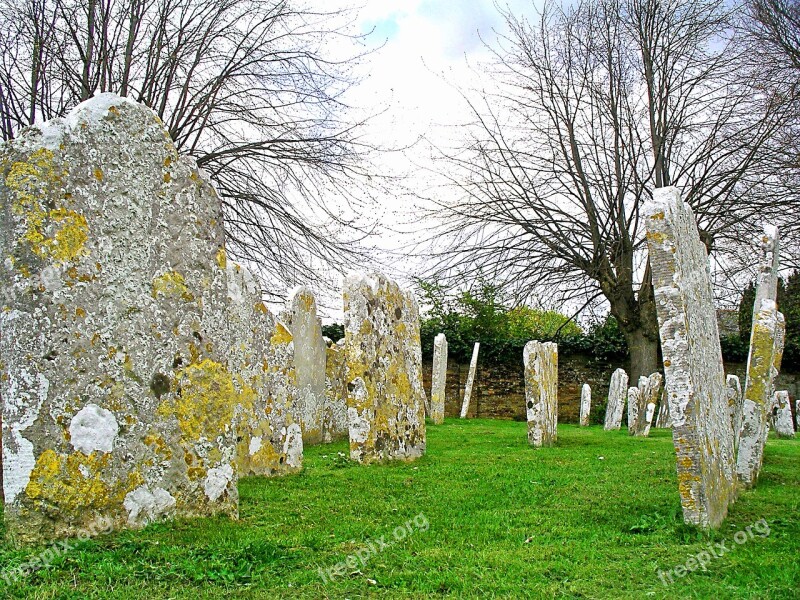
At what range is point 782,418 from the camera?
51.1 ft

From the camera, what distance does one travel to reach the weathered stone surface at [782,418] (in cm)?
1526

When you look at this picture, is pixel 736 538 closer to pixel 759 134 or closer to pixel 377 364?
pixel 377 364

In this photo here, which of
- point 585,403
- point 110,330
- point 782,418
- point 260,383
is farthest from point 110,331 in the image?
point 585,403

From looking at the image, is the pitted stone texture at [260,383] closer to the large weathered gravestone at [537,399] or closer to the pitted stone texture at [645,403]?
the large weathered gravestone at [537,399]

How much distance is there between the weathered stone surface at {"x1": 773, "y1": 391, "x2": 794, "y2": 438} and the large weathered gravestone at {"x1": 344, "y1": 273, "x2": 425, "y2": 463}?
10503 mm

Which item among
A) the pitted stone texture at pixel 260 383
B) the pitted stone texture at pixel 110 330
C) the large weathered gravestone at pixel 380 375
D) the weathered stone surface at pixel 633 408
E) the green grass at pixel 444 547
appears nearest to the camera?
the green grass at pixel 444 547

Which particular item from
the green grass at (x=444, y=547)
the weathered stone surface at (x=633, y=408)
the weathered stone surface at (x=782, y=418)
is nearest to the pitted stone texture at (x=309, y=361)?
the green grass at (x=444, y=547)

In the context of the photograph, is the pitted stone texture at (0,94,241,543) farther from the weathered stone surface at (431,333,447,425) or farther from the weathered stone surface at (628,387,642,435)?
the weathered stone surface at (431,333,447,425)

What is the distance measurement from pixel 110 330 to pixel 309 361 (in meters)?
5.82

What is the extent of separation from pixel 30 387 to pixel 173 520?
3.82 ft

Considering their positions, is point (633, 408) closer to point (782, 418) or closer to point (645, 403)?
point (645, 403)

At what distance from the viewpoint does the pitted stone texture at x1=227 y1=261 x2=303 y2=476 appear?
263 inches

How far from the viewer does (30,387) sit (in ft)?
12.7

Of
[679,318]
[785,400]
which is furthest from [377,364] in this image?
[785,400]
